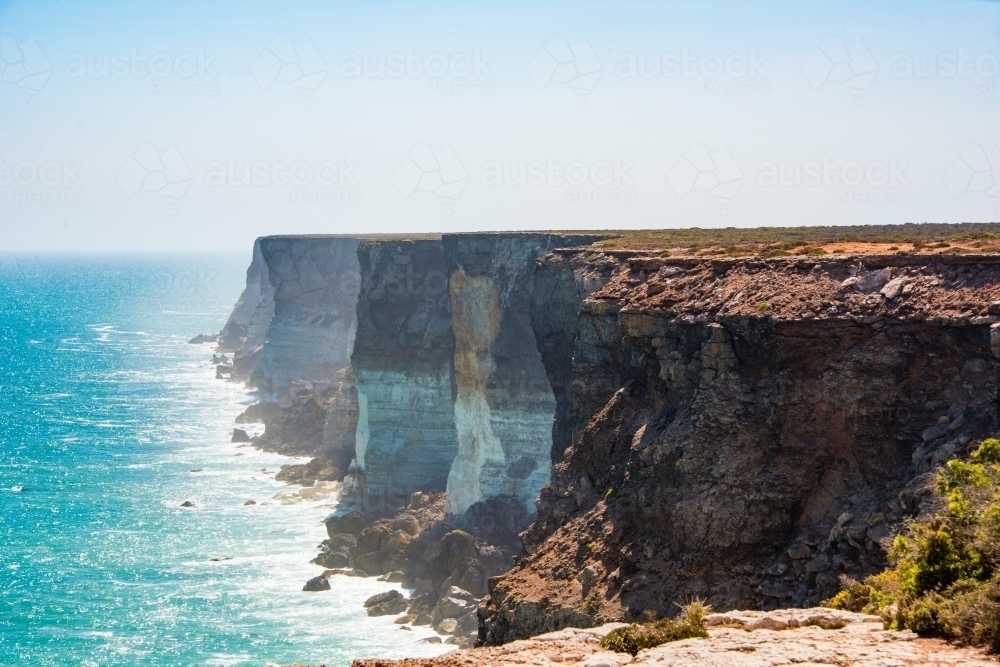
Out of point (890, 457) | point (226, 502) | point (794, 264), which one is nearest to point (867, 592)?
point (890, 457)

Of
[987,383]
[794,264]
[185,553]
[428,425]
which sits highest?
[794,264]

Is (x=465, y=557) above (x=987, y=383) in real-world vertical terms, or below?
below

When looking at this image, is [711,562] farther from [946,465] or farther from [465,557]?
[465,557]

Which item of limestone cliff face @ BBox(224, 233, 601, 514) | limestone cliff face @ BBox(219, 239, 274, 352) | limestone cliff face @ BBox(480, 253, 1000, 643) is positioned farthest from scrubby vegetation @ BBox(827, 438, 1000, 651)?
limestone cliff face @ BBox(219, 239, 274, 352)

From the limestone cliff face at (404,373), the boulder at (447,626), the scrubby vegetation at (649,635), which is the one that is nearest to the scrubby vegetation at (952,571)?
the scrubby vegetation at (649,635)

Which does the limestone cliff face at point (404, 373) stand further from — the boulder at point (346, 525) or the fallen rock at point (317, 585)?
the fallen rock at point (317, 585)

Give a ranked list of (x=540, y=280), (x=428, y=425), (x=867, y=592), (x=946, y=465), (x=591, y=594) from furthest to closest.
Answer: (x=428, y=425) < (x=540, y=280) < (x=591, y=594) < (x=946, y=465) < (x=867, y=592)

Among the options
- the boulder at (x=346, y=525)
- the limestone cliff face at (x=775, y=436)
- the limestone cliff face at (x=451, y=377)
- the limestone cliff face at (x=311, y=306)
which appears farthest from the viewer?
the limestone cliff face at (x=311, y=306)
